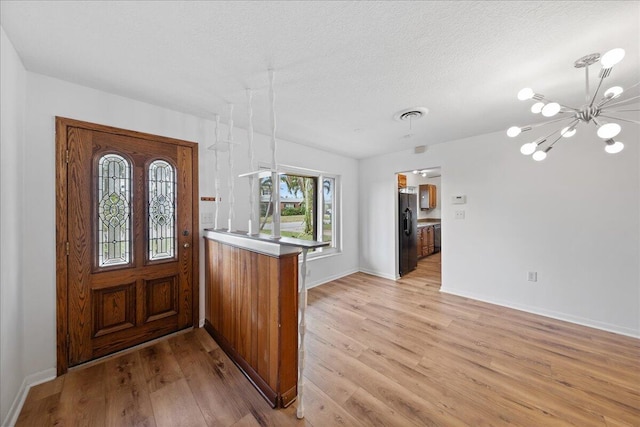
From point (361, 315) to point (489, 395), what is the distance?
1416mm

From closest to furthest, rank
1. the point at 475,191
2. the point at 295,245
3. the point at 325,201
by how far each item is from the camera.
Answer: the point at 295,245 → the point at 475,191 → the point at 325,201

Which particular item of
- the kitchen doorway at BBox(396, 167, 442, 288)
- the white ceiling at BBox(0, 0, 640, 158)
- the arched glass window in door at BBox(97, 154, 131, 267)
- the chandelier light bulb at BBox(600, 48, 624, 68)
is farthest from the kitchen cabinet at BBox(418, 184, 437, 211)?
the arched glass window in door at BBox(97, 154, 131, 267)

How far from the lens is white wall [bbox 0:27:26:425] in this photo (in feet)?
4.45

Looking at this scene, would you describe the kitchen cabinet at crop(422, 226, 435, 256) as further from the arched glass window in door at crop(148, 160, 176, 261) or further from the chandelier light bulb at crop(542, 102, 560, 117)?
the arched glass window in door at crop(148, 160, 176, 261)

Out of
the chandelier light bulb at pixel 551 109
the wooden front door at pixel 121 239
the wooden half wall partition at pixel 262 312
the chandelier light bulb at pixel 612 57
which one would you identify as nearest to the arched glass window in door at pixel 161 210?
the wooden front door at pixel 121 239

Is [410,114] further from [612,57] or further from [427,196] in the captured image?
[427,196]

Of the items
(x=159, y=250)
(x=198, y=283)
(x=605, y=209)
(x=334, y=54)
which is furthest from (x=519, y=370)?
(x=159, y=250)

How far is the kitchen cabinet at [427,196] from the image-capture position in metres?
6.94

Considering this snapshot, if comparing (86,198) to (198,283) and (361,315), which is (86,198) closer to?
(198,283)

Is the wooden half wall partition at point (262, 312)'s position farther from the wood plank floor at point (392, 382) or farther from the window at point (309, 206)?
the window at point (309, 206)

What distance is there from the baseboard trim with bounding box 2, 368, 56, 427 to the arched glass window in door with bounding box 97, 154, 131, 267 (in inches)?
32.9

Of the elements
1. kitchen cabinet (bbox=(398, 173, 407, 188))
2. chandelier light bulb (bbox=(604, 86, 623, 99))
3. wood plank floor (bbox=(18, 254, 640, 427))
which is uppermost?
chandelier light bulb (bbox=(604, 86, 623, 99))

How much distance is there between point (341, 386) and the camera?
1.73 meters

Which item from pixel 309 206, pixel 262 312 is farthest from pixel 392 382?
pixel 309 206
